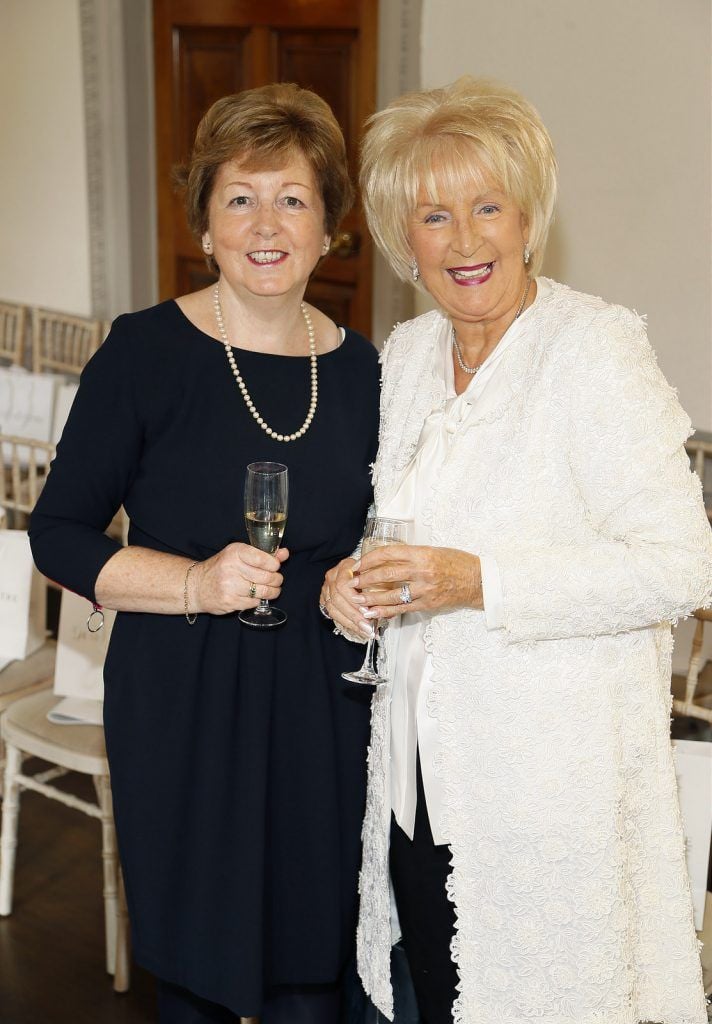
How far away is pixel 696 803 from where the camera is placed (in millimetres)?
2201

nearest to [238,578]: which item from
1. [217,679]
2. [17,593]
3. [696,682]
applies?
[217,679]

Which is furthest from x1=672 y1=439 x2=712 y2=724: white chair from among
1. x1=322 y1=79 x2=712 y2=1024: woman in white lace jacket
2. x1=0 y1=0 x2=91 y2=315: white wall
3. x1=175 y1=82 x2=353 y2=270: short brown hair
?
x1=0 y1=0 x2=91 y2=315: white wall

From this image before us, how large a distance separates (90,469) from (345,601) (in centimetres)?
48

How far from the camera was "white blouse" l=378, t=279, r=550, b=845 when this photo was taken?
72.1 inches

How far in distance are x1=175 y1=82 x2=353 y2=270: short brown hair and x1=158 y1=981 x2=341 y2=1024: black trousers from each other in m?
1.40

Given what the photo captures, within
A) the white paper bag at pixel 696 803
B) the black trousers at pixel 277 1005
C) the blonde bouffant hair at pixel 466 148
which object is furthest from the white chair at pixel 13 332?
the white paper bag at pixel 696 803

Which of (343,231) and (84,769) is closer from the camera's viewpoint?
(84,769)

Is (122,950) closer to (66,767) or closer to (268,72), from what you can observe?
(66,767)

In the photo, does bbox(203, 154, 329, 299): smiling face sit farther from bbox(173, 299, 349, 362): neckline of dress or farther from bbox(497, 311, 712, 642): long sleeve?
bbox(497, 311, 712, 642): long sleeve

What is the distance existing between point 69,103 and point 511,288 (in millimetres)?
5140

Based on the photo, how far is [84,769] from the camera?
2.88 meters

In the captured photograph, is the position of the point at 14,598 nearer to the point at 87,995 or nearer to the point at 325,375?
the point at 87,995

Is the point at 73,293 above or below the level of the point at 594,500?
above

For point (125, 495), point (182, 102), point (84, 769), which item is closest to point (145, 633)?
point (125, 495)
